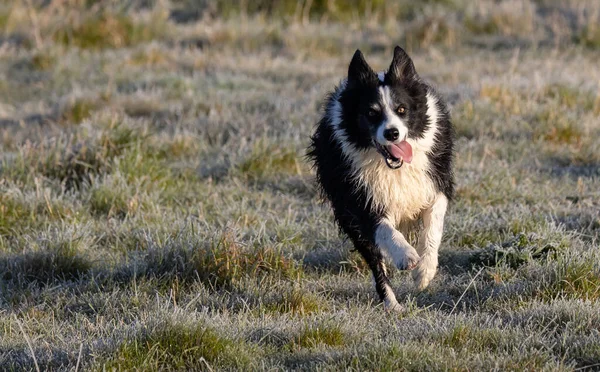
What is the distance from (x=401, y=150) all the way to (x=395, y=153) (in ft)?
0.13

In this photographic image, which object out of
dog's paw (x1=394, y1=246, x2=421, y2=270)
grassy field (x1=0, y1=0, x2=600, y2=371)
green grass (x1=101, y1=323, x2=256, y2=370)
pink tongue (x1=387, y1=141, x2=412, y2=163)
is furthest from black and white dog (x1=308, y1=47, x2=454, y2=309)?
green grass (x1=101, y1=323, x2=256, y2=370)

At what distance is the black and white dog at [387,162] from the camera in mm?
4977

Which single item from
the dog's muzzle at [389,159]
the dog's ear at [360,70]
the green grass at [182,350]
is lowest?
the green grass at [182,350]

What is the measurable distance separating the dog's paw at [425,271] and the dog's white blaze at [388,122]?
0.70 meters

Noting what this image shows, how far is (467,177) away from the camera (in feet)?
23.5

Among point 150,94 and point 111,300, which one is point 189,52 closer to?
point 150,94

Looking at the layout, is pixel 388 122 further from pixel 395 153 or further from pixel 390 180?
pixel 390 180

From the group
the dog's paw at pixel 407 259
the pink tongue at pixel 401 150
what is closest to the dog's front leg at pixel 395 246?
the dog's paw at pixel 407 259

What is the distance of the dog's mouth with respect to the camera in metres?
4.99

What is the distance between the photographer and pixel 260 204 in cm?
687

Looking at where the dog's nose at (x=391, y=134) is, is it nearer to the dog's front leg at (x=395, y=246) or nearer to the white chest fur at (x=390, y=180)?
the white chest fur at (x=390, y=180)

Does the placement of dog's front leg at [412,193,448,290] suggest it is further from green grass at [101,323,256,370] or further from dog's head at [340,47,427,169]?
green grass at [101,323,256,370]

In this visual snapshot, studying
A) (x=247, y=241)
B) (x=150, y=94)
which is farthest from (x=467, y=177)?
(x=150, y=94)

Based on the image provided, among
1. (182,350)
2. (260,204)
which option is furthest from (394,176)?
(260,204)
